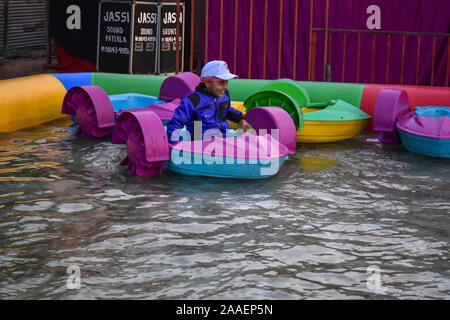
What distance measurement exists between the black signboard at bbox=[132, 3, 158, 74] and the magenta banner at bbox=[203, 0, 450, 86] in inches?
54.2

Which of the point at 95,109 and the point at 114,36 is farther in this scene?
the point at 114,36

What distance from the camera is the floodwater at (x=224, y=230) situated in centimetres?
467

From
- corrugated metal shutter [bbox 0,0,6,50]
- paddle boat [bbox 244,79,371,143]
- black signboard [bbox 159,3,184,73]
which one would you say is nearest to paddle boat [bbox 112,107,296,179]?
paddle boat [bbox 244,79,371,143]

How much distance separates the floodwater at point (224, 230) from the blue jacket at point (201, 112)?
1.81 ft

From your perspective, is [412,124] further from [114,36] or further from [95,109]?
[114,36]

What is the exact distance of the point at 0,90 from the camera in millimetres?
9430

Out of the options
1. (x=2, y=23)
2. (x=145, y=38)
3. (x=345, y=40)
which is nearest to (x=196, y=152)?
(x=345, y=40)

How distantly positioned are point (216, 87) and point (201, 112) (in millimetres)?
297

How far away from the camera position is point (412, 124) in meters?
8.59

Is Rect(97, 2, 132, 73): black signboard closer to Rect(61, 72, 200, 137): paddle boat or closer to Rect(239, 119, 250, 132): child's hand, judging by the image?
Rect(61, 72, 200, 137): paddle boat

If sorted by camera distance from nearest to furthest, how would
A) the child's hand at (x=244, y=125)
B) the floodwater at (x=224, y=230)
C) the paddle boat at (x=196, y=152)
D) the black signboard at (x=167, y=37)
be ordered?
the floodwater at (x=224, y=230)
the paddle boat at (x=196, y=152)
the child's hand at (x=244, y=125)
the black signboard at (x=167, y=37)

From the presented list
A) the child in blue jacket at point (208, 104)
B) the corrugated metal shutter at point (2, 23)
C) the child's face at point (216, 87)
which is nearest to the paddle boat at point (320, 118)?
the child in blue jacket at point (208, 104)

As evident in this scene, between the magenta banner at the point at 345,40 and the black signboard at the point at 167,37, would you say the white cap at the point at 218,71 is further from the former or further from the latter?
the black signboard at the point at 167,37

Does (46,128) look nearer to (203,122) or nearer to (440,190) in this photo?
(203,122)
